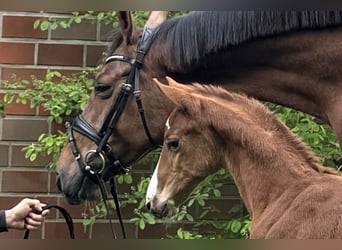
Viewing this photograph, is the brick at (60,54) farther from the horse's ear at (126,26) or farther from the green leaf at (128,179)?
the horse's ear at (126,26)

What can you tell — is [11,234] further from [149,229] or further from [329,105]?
[329,105]

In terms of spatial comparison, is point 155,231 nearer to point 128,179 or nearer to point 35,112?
point 128,179

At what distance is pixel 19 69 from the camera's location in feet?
11.4

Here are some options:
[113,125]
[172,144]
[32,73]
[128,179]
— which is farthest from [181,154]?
[32,73]

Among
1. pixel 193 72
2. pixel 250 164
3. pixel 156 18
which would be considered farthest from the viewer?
pixel 156 18

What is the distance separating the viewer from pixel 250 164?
2164mm

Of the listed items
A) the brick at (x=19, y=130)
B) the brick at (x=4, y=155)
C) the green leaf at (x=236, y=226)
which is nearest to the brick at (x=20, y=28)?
the brick at (x=19, y=130)

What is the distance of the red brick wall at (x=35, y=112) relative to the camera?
3453 mm

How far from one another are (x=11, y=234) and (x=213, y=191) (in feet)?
3.14

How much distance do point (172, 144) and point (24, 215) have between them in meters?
0.51

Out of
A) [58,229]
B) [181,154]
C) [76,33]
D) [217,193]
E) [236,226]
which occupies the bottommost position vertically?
[58,229]

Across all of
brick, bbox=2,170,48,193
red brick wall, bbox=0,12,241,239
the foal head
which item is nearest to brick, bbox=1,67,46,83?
red brick wall, bbox=0,12,241,239

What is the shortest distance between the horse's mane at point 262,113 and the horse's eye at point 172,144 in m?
0.14
